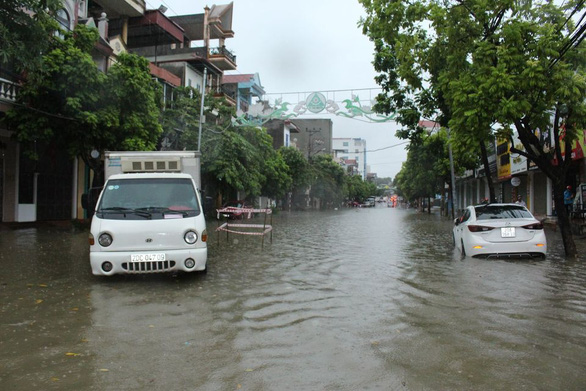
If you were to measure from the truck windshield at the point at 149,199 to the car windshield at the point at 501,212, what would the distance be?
6759 mm

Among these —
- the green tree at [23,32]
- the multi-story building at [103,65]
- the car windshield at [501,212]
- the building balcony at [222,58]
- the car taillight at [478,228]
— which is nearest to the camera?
the green tree at [23,32]

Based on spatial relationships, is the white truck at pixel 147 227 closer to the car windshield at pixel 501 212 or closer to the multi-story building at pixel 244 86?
the car windshield at pixel 501 212

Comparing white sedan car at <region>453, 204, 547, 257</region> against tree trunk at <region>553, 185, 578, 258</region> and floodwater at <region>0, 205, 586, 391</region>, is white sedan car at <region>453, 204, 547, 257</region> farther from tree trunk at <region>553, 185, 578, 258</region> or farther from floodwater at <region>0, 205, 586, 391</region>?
tree trunk at <region>553, 185, 578, 258</region>

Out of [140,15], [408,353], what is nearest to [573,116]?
[408,353]

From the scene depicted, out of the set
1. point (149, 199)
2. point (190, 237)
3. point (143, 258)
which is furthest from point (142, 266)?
point (149, 199)

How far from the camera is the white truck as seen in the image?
7.91 m

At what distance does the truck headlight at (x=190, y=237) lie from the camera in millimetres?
8125

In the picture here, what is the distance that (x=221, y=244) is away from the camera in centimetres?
1550

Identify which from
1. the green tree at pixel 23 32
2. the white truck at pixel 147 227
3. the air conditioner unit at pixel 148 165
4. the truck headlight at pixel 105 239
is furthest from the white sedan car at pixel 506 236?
the green tree at pixel 23 32

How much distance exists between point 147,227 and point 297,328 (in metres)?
3.53

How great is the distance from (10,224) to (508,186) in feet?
104

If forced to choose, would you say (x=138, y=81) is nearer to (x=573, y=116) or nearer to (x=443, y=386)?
(x=573, y=116)

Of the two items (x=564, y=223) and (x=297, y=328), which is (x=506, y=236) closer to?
(x=564, y=223)

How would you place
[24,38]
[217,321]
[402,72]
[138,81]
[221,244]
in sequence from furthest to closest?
[138,81]
[221,244]
[402,72]
[24,38]
[217,321]
